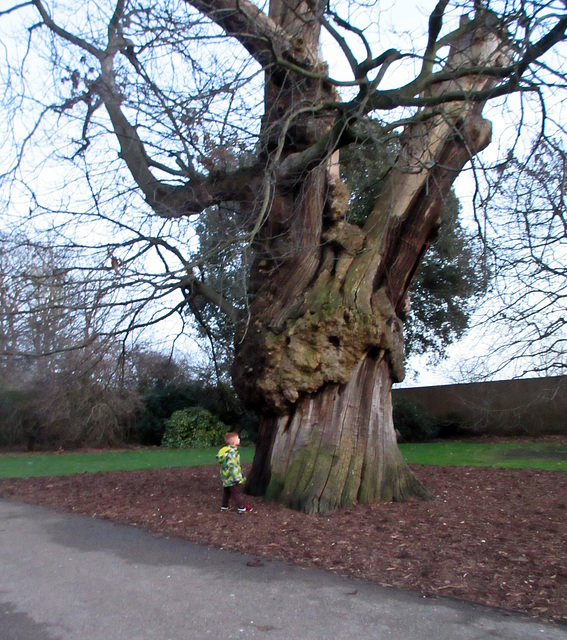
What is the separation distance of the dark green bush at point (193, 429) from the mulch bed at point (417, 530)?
508 inches

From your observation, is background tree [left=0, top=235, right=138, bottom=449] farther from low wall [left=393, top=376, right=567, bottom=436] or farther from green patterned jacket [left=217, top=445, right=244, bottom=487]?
Answer: low wall [left=393, top=376, right=567, bottom=436]

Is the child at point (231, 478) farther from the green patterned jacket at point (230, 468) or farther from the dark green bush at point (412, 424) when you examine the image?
the dark green bush at point (412, 424)

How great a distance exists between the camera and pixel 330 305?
8.44 meters

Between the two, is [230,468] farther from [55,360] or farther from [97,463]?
[97,463]

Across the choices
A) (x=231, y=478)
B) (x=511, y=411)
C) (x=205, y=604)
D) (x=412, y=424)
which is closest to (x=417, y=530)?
(x=231, y=478)

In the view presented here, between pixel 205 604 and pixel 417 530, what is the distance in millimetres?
2891

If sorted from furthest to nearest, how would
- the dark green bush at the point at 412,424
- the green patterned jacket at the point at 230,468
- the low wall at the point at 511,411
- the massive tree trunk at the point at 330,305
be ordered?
the dark green bush at the point at 412,424 → the low wall at the point at 511,411 → the massive tree trunk at the point at 330,305 → the green patterned jacket at the point at 230,468

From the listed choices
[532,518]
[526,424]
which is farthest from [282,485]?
[526,424]

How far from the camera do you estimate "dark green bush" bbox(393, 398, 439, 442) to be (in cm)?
2278

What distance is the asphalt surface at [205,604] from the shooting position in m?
4.14

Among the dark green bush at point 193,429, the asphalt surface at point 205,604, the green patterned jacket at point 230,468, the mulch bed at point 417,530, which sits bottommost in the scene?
the asphalt surface at point 205,604

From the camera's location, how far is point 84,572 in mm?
5695

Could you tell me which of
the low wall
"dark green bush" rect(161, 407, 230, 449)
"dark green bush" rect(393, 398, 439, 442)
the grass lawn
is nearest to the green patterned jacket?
the grass lawn

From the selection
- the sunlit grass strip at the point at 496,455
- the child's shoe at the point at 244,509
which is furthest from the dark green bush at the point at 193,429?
the child's shoe at the point at 244,509
